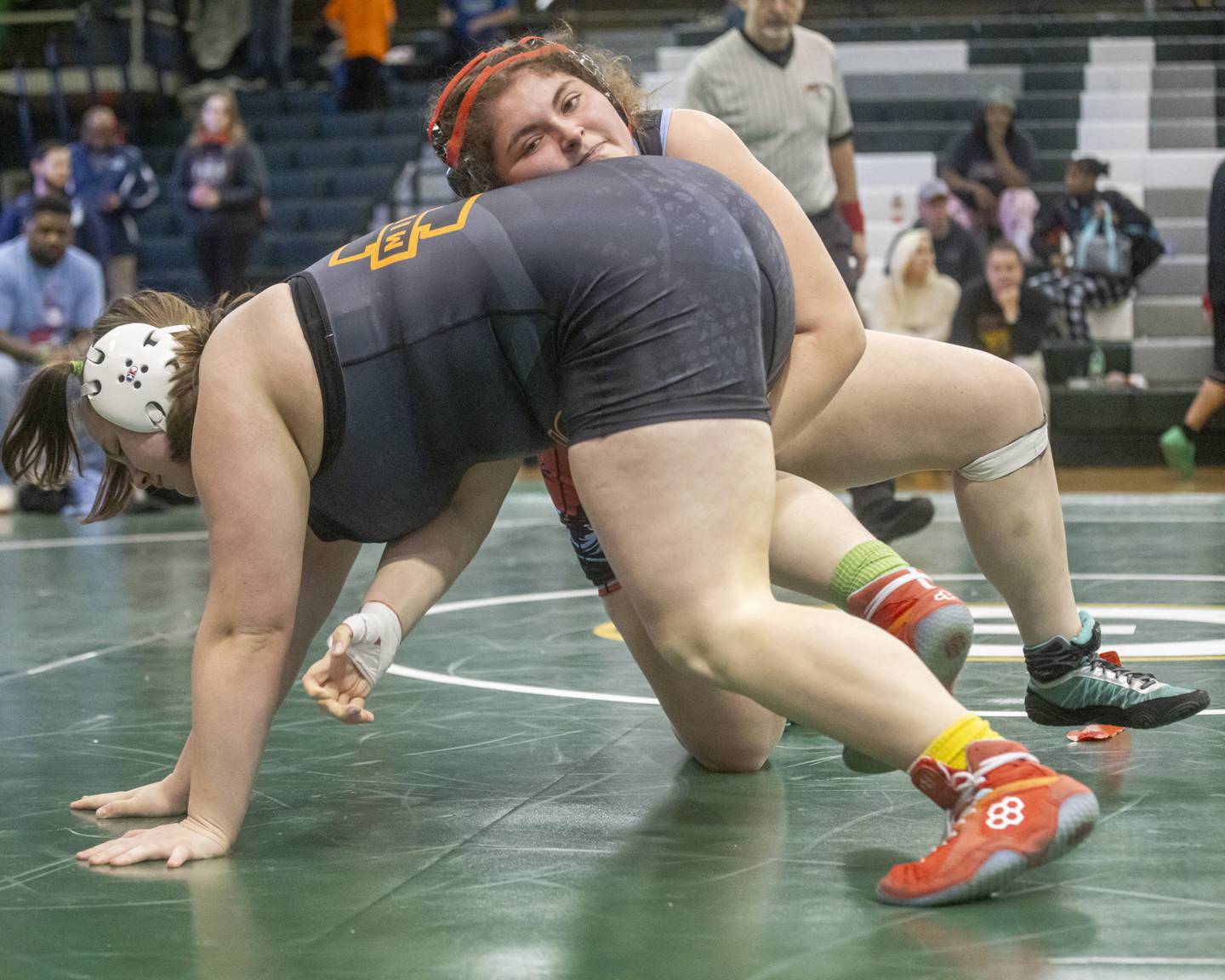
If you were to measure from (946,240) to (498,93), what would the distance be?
7.30 meters

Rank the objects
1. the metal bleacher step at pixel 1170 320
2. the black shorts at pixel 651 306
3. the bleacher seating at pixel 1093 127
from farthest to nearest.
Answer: the metal bleacher step at pixel 1170 320 < the bleacher seating at pixel 1093 127 < the black shorts at pixel 651 306

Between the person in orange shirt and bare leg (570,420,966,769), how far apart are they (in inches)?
409

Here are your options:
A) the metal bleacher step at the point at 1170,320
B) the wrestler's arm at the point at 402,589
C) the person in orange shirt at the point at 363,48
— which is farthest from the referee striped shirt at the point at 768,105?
the person in orange shirt at the point at 363,48

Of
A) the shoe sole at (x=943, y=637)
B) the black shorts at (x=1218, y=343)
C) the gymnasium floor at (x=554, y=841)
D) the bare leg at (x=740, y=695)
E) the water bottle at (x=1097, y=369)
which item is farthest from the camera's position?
the water bottle at (x=1097, y=369)

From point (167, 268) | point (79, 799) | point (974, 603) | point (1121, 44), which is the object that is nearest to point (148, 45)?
point (167, 268)

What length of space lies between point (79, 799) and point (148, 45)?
38.6 ft

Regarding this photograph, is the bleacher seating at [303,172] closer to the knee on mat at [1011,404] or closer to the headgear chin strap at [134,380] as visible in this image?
the headgear chin strap at [134,380]

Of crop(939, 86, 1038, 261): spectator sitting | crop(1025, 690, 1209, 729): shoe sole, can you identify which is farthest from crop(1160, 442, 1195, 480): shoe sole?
crop(1025, 690, 1209, 729): shoe sole

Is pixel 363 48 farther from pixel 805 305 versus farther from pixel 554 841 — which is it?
pixel 554 841

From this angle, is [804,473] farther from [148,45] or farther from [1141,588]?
[148,45]

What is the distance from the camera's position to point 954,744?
75.8 inches

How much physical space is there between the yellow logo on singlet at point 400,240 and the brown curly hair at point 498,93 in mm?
80

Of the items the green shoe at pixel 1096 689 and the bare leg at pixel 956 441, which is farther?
the green shoe at pixel 1096 689

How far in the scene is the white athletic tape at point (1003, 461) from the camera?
2.50m
